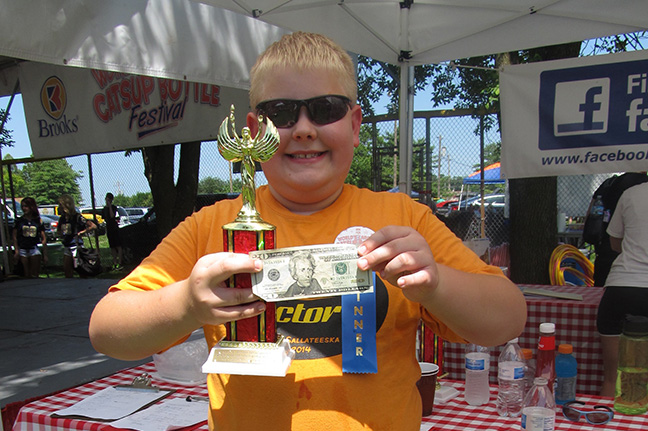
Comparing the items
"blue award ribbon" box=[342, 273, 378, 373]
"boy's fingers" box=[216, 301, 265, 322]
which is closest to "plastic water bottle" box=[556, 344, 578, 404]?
"blue award ribbon" box=[342, 273, 378, 373]

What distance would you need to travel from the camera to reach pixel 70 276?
435 inches

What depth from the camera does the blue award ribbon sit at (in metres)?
1.14

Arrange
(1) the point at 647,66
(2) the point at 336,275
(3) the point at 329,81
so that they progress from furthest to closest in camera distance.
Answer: (1) the point at 647,66
(3) the point at 329,81
(2) the point at 336,275

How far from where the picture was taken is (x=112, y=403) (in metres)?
2.06

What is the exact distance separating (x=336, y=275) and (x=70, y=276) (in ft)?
38.1

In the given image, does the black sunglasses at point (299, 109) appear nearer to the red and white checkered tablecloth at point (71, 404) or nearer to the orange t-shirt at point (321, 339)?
the orange t-shirt at point (321, 339)

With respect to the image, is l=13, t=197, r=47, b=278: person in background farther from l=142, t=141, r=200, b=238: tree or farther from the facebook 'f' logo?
the facebook 'f' logo

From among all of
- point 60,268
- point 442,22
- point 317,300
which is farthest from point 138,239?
point 317,300

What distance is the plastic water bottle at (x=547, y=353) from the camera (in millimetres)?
2033

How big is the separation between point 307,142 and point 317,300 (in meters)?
0.37

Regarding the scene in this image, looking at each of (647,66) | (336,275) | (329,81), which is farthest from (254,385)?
(647,66)

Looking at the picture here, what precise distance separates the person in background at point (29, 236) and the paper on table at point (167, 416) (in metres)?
9.90

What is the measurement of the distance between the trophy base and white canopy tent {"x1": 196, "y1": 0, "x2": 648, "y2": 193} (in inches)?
102

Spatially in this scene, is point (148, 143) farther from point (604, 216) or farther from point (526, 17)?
point (604, 216)
